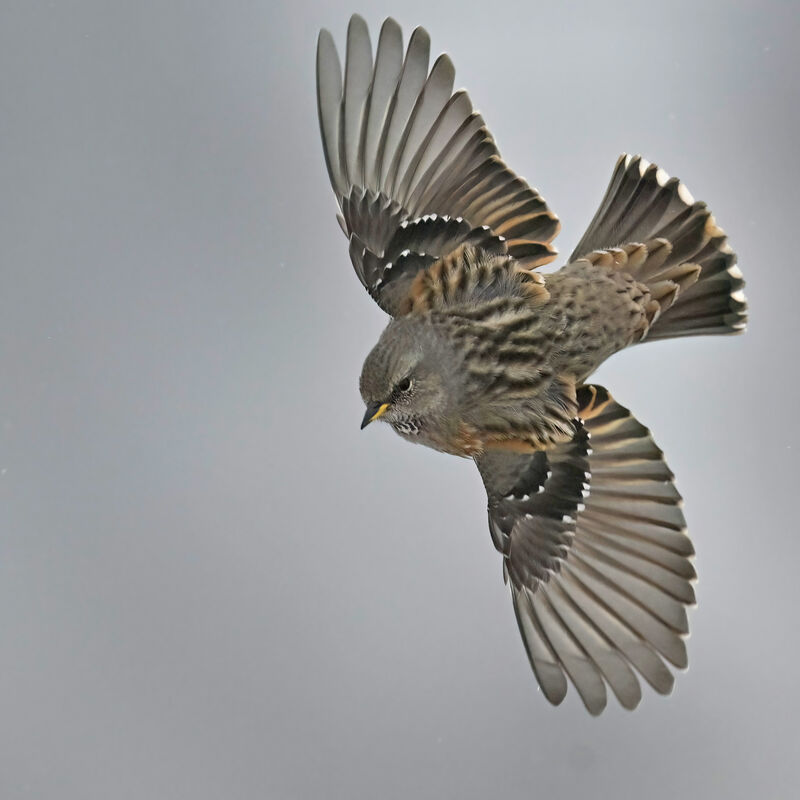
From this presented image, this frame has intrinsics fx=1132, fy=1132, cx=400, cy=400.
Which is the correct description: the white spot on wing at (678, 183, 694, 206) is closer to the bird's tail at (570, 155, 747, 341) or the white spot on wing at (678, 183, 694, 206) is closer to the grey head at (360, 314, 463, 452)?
the bird's tail at (570, 155, 747, 341)

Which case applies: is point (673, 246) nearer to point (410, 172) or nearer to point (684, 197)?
point (684, 197)

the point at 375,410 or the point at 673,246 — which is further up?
the point at 673,246

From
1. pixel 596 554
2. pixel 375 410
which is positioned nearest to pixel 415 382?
pixel 375 410

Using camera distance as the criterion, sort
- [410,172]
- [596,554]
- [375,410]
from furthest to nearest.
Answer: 1. [410,172]
2. [596,554]
3. [375,410]

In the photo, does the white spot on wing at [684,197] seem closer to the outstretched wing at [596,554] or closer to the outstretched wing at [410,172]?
the outstretched wing at [410,172]

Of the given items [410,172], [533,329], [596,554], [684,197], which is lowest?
[596,554]

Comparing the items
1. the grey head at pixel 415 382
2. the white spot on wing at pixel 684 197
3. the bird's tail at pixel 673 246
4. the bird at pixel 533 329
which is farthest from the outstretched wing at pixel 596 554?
the white spot on wing at pixel 684 197
